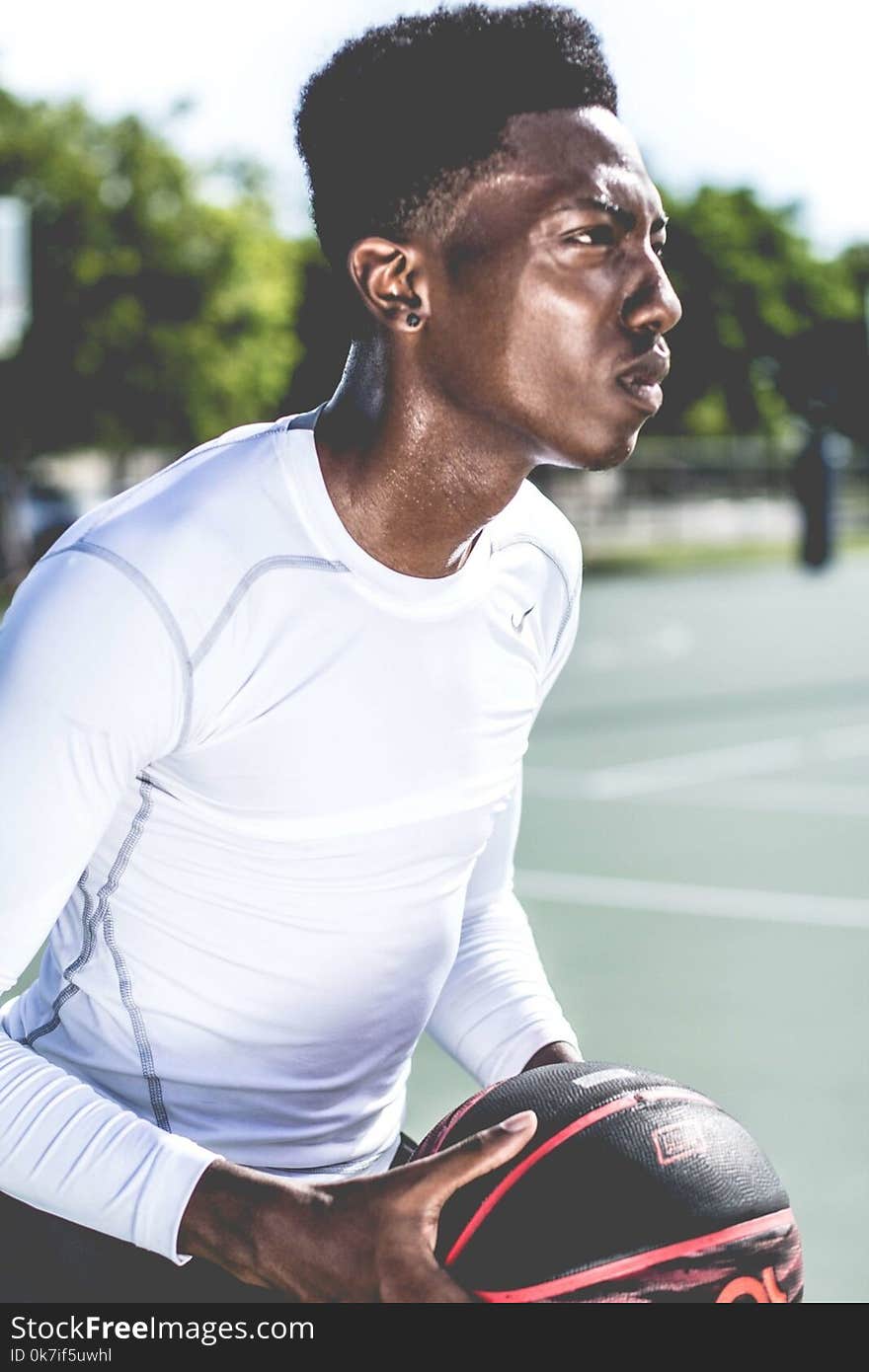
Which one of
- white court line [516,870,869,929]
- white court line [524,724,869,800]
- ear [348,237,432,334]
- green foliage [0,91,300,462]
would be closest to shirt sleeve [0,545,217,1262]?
ear [348,237,432,334]

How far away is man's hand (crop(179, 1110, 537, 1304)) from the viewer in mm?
1719

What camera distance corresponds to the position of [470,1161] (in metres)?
1.76

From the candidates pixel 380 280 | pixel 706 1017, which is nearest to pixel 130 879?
pixel 380 280

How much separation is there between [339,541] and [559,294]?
0.34 metres

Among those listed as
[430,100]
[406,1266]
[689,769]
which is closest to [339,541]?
[430,100]

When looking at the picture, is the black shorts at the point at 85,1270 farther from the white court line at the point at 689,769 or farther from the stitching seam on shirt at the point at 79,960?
the white court line at the point at 689,769

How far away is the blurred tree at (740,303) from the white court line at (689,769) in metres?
2.30

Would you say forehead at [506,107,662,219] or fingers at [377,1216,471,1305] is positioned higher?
forehead at [506,107,662,219]

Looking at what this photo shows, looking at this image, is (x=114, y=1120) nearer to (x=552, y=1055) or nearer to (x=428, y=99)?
(x=552, y=1055)

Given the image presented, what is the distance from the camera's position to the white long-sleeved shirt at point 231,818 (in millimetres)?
1801

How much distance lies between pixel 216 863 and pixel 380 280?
0.64 metres

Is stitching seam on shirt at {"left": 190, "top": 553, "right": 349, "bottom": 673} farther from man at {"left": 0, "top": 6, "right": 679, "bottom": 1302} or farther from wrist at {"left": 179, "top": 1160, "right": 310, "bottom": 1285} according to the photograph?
wrist at {"left": 179, "top": 1160, "right": 310, "bottom": 1285}
